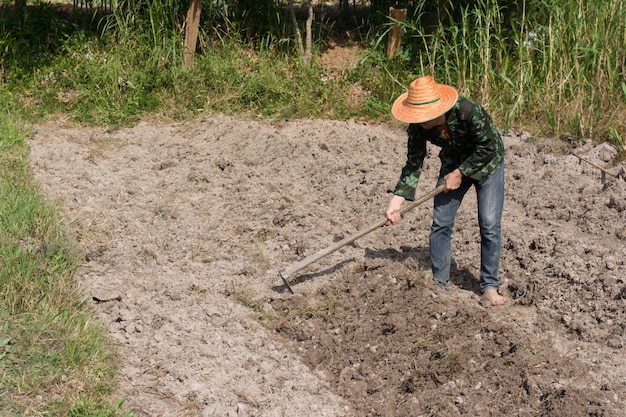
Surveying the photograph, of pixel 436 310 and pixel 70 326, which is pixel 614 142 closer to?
pixel 436 310

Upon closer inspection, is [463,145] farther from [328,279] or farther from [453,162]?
[328,279]

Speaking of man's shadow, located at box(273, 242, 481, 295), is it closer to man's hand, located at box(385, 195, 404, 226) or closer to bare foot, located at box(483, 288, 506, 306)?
bare foot, located at box(483, 288, 506, 306)

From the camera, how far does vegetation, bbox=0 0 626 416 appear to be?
6.96 meters

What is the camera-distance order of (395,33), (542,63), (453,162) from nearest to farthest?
(453,162) < (542,63) < (395,33)

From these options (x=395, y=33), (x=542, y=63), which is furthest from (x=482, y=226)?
(x=395, y=33)

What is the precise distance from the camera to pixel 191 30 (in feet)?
26.4

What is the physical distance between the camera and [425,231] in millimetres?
5508

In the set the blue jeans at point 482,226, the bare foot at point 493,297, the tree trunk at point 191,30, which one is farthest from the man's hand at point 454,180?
the tree trunk at point 191,30

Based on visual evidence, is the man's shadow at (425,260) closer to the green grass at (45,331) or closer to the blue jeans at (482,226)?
the blue jeans at (482,226)

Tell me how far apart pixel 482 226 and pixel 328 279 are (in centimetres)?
105

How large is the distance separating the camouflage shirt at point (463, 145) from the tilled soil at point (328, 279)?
0.69 metres

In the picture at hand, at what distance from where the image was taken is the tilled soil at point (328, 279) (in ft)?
13.1

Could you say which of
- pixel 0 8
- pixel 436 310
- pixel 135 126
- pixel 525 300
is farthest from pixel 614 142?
pixel 0 8

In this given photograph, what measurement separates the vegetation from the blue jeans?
251cm
